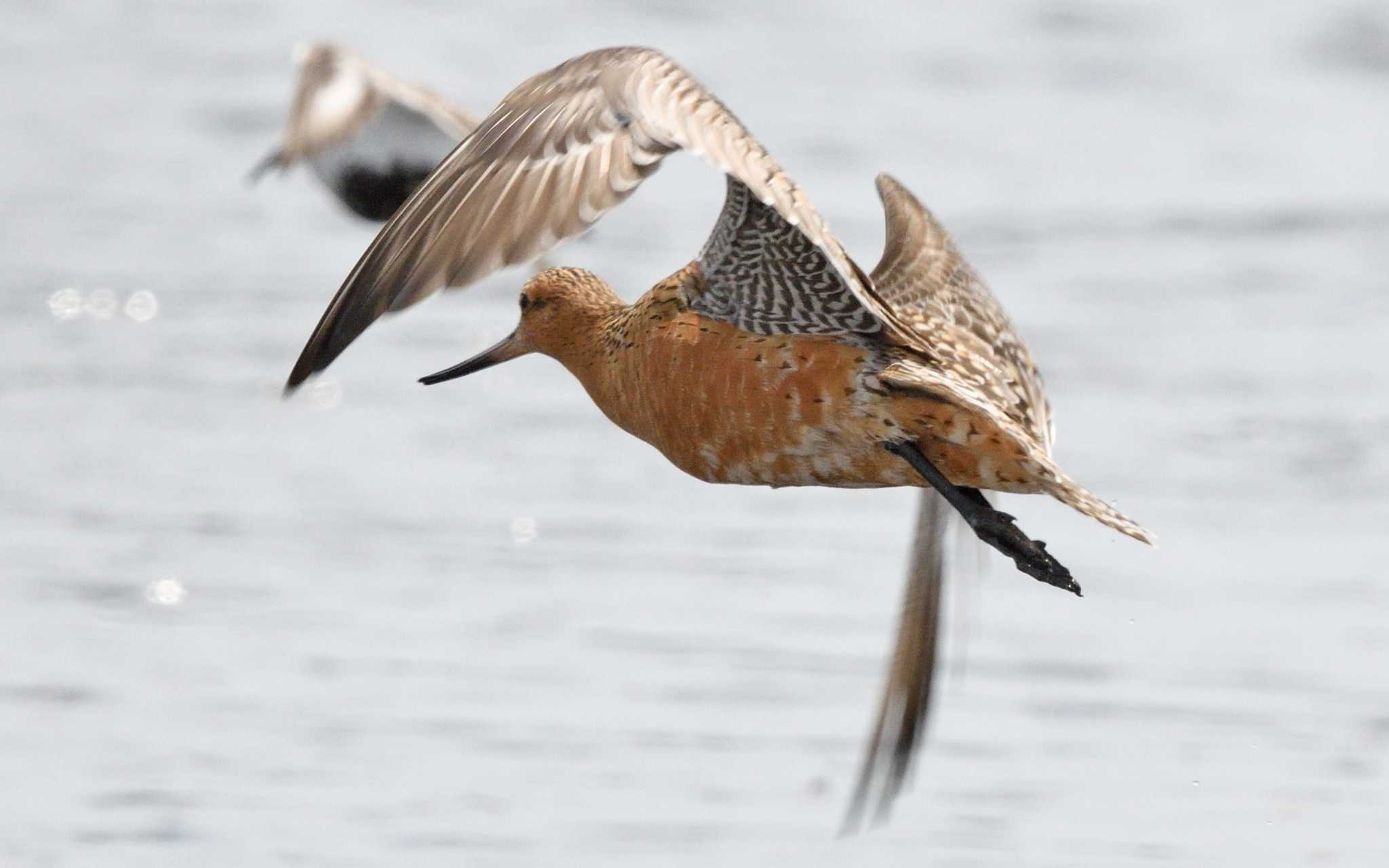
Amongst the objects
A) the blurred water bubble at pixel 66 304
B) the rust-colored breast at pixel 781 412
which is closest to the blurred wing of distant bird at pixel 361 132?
the blurred water bubble at pixel 66 304

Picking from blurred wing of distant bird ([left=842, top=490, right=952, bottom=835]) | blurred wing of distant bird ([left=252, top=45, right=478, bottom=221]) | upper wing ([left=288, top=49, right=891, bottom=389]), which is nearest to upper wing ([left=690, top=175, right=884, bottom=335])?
upper wing ([left=288, top=49, right=891, bottom=389])

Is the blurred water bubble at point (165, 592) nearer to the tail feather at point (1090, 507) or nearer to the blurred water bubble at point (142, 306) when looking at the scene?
the blurred water bubble at point (142, 306)

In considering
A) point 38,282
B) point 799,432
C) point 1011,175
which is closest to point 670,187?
point 1011,175

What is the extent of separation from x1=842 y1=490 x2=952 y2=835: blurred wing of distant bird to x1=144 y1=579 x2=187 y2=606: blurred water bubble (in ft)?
7.65

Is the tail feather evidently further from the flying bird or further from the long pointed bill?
the long pointed bill

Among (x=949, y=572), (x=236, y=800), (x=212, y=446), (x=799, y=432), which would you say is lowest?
(x=212, y=446)

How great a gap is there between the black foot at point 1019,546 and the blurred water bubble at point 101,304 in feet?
18.7

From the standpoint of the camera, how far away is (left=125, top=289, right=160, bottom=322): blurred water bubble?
412 inches

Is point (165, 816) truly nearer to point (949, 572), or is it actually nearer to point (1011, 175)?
point (949, 572)

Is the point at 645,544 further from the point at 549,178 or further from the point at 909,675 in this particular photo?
the point at 549,178

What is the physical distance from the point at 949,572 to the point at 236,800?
5.83ft

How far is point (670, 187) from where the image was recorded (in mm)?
12438

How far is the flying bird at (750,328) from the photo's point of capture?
466cm

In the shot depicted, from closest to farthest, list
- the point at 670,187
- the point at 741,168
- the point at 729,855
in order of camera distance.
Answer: the point at 741,168
the point at 729,855
the point at 670,187
